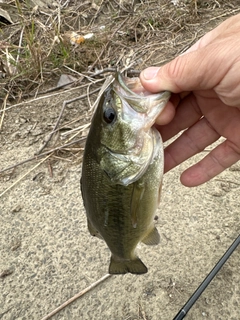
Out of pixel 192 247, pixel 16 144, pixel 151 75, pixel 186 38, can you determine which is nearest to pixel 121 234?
pixel 151 75

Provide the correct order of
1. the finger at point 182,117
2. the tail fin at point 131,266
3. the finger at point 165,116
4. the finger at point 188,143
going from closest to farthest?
the finger at point 165,116
the tail fin at point 131,266
the finger at point 182,117
the finger at point 188,143

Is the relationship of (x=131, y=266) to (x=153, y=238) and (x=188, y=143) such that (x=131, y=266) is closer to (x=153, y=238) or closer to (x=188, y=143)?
(x=153, y=238)

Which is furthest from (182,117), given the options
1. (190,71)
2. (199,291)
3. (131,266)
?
(199,291)

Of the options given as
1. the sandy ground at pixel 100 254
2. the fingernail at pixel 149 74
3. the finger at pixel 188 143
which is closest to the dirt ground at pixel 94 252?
the sandy ground at pixel 100 254

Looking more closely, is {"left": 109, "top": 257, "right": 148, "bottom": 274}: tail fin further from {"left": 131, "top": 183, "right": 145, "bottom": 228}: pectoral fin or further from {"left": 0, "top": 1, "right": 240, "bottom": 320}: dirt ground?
{"left": 0, "top": 1, "right": 240, "bottom": 320}: dirt ground

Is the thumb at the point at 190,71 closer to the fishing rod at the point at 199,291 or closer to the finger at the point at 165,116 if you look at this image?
the finger at the point at 165,116

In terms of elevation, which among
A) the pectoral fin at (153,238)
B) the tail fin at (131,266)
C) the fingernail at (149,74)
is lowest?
the tail fin at (131,266)

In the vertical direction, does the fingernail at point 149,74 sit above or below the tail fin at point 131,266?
above
